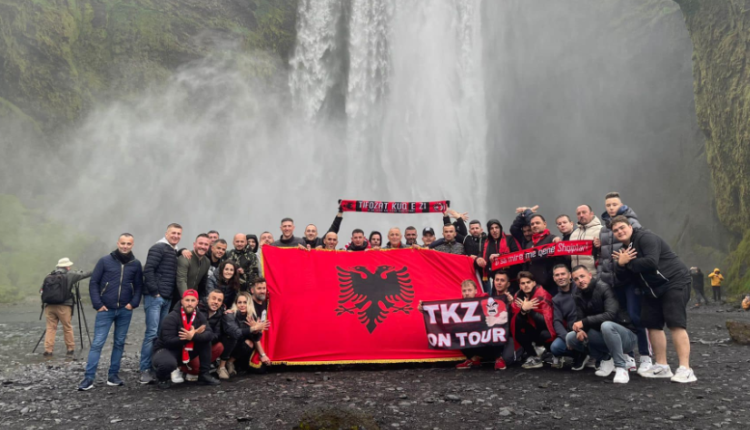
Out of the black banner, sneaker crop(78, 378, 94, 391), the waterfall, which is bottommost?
sneaker crop(78, 378, 94, 391)

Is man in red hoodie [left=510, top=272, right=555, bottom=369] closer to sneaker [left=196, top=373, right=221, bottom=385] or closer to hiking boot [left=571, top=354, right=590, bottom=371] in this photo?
hiking boot [left=571, top=354, right=590, bottom=371]

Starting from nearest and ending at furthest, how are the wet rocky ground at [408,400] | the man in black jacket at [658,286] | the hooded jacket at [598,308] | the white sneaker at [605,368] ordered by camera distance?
1. the wet rocky ground at [408,400]
2. the man in black jacket at [658,286]
3. the hooded jacket at [598,308]
4. the white sneaker at [605,368]

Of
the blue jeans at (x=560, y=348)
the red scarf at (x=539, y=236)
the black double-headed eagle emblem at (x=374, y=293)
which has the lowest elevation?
the blue jeans at (x=560, y=348)

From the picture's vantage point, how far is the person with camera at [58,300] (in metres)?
10.8

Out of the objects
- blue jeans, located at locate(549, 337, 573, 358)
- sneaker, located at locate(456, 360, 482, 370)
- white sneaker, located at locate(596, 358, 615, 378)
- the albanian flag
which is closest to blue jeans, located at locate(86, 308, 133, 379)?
the albanian flag

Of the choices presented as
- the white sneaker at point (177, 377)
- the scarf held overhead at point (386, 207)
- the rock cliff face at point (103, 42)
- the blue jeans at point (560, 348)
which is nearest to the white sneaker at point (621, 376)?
the blue jeans at point (560, 348)

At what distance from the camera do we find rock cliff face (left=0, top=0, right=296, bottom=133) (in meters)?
35.3

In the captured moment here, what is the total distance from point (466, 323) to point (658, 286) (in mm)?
2657

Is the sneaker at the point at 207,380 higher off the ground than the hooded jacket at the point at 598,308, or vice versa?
the hooded jacket at the point at 598,308

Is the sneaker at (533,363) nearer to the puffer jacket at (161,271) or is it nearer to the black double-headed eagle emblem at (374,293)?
the black double-headed eagle emblem at (374,293)

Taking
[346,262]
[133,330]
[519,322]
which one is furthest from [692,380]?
[133,330]

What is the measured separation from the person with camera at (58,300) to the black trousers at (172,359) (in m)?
5.27

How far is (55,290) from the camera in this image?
35.5ft

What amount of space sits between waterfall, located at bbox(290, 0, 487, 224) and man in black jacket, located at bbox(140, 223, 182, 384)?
30.5m
